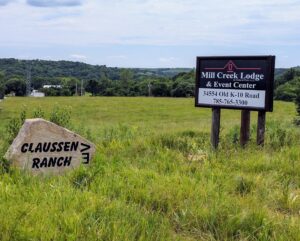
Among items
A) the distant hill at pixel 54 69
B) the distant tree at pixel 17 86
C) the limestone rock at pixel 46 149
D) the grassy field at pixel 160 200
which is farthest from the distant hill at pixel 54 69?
the limestone rock at pixel 46 149

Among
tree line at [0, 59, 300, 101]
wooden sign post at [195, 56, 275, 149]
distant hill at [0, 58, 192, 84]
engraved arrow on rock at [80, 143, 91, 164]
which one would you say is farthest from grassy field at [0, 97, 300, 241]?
distant hill at [0, 58, 192, 84]

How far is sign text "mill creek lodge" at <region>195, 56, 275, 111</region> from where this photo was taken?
752 centimetres

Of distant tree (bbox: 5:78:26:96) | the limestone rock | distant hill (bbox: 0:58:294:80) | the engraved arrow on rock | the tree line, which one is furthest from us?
distant hill (bbox: 0:58:294:80)

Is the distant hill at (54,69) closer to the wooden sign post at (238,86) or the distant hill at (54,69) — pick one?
the distant hill at (54,69)

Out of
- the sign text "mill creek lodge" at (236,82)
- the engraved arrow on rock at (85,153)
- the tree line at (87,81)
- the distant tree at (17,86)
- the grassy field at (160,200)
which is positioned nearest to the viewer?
the grassy field at (160,200)

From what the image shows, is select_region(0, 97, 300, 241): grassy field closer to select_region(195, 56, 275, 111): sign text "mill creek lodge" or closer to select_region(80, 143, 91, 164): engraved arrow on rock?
select_region(80, 143, 91, 164): engraved arrow on rock

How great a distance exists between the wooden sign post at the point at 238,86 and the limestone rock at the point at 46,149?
2769 mm

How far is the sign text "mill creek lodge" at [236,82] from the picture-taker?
752cm

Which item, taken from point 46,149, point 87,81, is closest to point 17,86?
point 87,81

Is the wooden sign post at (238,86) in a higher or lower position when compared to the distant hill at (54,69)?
lower

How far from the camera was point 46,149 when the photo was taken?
5738mm

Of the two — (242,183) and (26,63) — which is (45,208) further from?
(26,63)

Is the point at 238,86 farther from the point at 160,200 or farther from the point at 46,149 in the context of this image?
the point at 160,200

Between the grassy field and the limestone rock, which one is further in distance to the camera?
the limestone rock
